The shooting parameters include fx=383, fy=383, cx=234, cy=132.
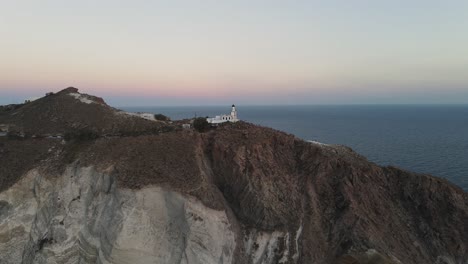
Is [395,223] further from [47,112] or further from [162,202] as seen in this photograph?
[47,112]

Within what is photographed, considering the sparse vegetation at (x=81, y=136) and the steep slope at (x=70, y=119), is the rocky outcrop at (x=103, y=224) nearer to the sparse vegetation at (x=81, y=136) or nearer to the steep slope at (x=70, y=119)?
the sparse vegetation at (x=81, y=136)

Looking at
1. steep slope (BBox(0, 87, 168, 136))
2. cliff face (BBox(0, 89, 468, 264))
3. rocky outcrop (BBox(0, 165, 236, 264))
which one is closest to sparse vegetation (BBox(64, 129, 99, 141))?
cliff face (BBox(0, 89, 468, 264))

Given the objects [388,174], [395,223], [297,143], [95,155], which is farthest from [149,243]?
[388,174]

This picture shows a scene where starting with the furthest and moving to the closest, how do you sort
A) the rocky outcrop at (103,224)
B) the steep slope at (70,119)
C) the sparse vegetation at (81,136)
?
the steep slope at (70,119) → the sparse vegetation at (81,136) → the rocky outcrop at (103,224)

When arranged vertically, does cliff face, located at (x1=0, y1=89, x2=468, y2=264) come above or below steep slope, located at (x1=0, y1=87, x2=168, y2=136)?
below

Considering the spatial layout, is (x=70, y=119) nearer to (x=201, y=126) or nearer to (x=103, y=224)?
(x=201, y=126)

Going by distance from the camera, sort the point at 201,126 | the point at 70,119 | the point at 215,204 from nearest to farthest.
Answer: the point at 215,204 → the point at 70,119 → the point at 201,126

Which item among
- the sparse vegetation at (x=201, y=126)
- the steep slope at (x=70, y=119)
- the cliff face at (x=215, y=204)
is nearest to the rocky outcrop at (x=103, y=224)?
the cliff face at (x=215, y=204)

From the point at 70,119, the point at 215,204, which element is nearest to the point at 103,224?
the point at 215,204

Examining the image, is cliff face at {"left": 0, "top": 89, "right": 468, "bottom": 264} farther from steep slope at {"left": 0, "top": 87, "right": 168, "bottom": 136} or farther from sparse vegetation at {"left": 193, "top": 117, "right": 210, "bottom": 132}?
sparse vegetation at {"left": 193, "top": 117, "right": 210, "bottom": 132}
